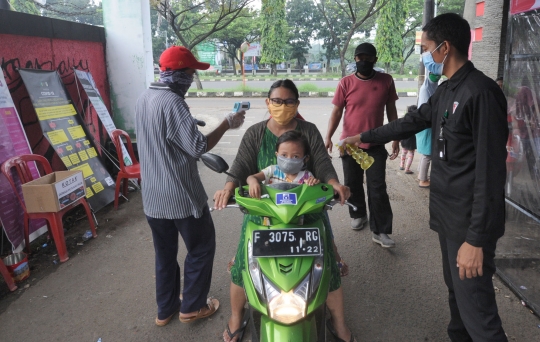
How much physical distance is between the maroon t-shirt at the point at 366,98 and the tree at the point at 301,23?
113 ft

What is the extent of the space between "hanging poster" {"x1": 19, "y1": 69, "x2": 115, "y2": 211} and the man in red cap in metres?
→ 2.71

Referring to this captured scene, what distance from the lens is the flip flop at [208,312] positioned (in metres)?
2.81

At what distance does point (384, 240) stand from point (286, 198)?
2347 mm

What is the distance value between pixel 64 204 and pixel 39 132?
59.8 inches

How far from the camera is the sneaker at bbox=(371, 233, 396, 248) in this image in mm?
3916

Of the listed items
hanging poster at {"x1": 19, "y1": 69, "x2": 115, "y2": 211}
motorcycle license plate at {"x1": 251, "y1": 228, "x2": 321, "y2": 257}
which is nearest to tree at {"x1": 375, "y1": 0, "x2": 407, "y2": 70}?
hanging poster at {"x1": 19, "y1": 69, "x2": 115, "y2": 211}

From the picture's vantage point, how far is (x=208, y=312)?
2.90 meters

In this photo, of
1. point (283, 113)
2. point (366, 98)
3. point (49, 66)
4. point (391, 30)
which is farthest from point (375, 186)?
point (391, 30)

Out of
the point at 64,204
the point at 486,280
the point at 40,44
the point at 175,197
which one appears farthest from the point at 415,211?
the point at 40,44

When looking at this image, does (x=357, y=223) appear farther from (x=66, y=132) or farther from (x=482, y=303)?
(x=66, y=132)

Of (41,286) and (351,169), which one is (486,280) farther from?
(41,286)

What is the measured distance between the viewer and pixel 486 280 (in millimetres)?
1958

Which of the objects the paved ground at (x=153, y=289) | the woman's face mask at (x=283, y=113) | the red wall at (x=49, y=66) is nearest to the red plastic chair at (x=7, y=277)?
the paved ground at (x=153, y=289)

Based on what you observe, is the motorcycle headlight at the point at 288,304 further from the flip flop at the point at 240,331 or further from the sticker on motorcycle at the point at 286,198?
the flip flop at the point at 240,331
